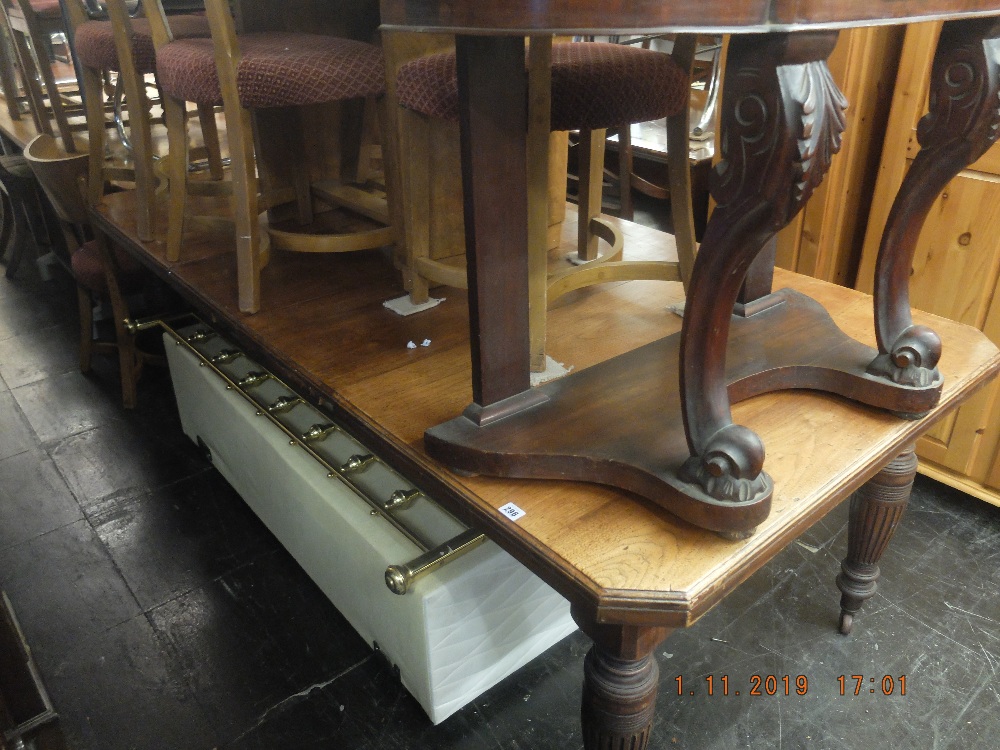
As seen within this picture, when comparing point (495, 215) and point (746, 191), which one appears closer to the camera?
point (746, 191)

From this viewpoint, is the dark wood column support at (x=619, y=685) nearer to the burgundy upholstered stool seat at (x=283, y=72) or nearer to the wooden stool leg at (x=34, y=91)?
the burgundy upholstered stool seat at (x=283, y=72)

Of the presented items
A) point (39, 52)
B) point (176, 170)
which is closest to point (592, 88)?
point (176, 170)

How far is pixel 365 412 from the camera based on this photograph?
1184mm

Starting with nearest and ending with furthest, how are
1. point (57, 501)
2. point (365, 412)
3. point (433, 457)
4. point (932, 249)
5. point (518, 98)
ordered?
point (518, 98)
point (433, 457)
point (365, 412)
point (932, 249)
point (57, 501)

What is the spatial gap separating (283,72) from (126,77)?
1.89 ft

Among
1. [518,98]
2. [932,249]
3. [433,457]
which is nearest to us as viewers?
[518,98]

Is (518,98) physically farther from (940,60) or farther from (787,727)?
(787,727)

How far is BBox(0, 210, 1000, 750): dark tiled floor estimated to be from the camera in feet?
4.25

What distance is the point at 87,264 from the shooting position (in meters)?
2.37

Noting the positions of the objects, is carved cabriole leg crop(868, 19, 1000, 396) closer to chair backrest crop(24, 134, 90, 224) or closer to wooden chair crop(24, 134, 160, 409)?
wooden chair crop(24, 134, 160, 409)

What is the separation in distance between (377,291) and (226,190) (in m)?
0.63

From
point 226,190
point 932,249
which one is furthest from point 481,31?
point 226,190

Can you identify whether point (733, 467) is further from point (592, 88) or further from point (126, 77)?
point (126, 77)

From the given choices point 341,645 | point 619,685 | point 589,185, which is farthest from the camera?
point 589,185
